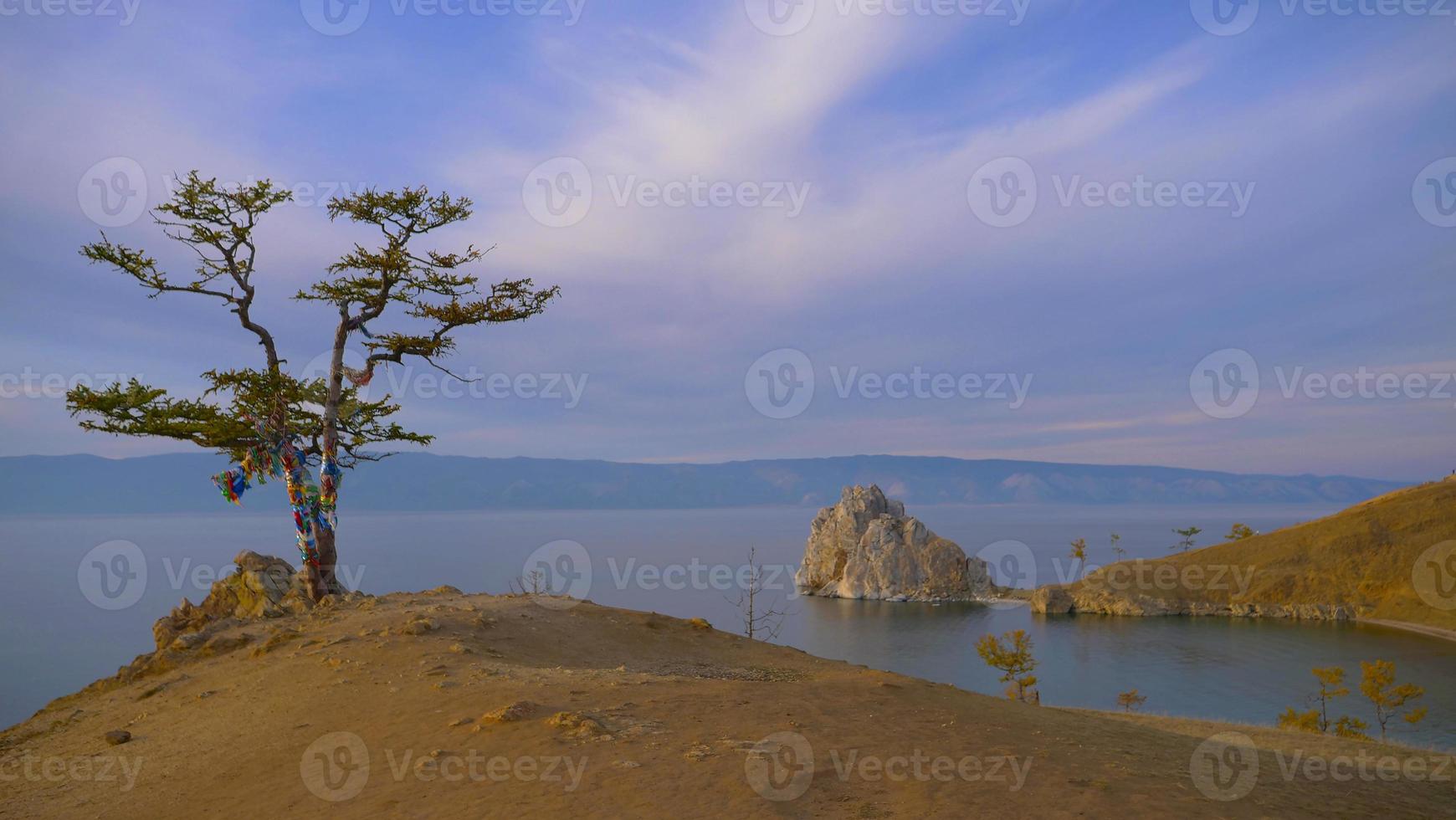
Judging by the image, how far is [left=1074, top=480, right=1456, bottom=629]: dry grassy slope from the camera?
67000 millimetres

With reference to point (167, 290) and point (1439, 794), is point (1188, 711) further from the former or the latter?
point (167, 290)

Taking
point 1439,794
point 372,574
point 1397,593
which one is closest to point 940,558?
point 1397,593

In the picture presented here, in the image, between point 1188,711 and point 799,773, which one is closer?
point 799,773

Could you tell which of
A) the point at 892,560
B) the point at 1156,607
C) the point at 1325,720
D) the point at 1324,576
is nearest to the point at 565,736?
the point at 1325,720

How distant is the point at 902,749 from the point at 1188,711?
48.8 m

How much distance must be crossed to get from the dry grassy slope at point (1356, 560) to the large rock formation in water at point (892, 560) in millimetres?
19717

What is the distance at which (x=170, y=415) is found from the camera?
15.9 metres

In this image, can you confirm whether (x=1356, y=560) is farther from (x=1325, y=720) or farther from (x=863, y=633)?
(x=1325, y=720)

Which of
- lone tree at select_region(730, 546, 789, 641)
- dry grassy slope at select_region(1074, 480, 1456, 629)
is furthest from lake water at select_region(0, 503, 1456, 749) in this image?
dry grassy slope at select_region(1074, 480, 1456, 629)

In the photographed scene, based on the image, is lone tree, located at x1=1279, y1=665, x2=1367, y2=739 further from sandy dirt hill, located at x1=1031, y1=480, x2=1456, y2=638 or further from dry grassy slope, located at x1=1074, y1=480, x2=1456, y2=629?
dry grassy slope, located at x1=1074, y1=480, x2=1456, y2=629

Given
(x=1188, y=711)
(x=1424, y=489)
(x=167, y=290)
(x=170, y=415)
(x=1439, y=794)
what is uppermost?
(x=1424, y=489)

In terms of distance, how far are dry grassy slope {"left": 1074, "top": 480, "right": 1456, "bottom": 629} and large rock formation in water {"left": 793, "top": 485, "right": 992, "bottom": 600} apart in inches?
776

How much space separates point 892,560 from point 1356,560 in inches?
1686

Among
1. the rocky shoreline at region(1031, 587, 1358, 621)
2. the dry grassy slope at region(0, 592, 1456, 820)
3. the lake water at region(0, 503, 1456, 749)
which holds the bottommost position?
the lake water at region(0, 503, 1456, 749)
